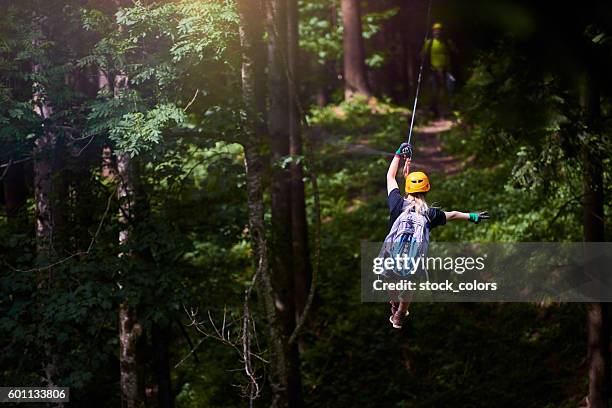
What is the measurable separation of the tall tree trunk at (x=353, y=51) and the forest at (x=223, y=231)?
835 cm

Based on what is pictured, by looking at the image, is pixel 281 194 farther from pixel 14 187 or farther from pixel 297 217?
pixel 14 187

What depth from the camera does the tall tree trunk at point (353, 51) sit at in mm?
25750

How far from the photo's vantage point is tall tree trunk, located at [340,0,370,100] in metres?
25.8

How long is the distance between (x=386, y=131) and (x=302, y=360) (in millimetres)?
10499

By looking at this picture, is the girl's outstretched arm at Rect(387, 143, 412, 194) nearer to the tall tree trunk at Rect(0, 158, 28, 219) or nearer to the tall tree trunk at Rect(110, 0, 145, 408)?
the tall tree trunk at Rect(110, 0, 145, 408)

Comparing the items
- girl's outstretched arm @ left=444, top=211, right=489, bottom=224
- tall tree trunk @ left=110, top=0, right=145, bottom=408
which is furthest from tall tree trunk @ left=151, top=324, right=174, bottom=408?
girl's outstretched arm @ left=444, top=211, right=489, bottom=224

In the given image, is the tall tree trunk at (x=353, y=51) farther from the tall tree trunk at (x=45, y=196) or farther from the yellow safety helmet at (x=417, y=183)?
the yellow safety helmet at (x=417, y=183)

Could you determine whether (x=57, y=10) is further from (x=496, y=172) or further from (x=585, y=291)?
(x=496, y=172)

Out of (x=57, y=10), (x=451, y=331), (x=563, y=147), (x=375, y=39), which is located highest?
Answer: (x=375, y=39)

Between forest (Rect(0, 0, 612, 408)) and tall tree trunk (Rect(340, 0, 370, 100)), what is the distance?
8.35 meters

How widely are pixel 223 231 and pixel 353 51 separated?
15.7 m

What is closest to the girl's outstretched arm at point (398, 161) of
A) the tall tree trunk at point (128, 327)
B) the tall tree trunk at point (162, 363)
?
the tall tree trunk at point (128, 327)

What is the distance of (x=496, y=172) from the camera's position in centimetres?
1995

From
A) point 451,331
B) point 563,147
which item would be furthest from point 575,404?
point 563,147
